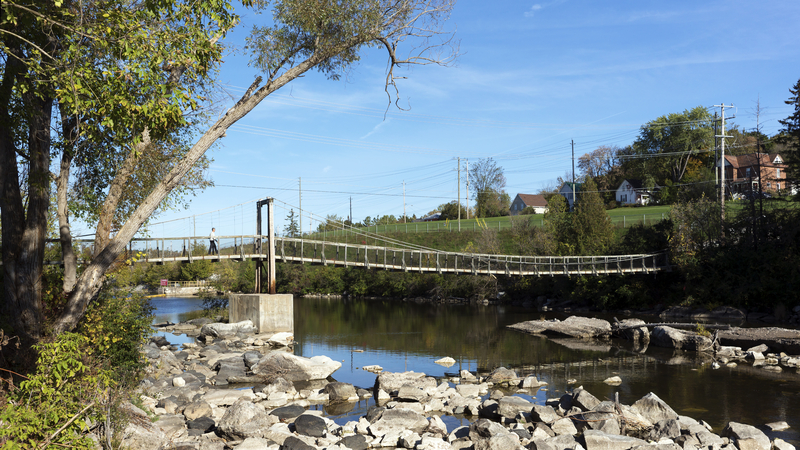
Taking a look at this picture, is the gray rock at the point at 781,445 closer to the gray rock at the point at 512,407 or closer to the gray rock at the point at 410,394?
the gray rock at the point at 512,407

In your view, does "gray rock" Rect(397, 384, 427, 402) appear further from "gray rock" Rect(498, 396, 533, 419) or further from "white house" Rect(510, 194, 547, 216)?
"white house" Rect(510, 194, 547, 216)

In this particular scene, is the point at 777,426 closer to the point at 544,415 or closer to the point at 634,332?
the point at 544,415

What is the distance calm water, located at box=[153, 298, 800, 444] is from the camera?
9.94 meters

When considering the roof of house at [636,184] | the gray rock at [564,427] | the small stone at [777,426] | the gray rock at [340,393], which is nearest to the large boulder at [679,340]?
the small stone at [777,426]

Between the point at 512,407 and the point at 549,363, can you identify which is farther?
the point at 549,363

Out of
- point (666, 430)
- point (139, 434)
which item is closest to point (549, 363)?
point (666, 430)

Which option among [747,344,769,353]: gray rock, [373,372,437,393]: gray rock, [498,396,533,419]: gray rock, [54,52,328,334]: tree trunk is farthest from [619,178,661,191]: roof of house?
[54,52,328,334]: tree trunk

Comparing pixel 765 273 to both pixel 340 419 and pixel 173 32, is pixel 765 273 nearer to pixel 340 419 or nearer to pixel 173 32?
pixel 340 419

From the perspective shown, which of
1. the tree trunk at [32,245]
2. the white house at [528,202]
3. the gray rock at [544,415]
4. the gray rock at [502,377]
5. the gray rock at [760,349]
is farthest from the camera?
the white house at [528,202]

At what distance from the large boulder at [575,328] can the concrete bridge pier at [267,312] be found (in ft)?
28.7

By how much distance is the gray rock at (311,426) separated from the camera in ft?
25.5

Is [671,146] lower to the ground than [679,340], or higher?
higher

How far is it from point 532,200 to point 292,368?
59192mm

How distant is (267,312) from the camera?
1986 cm
